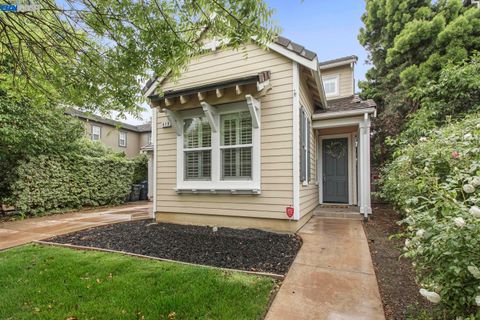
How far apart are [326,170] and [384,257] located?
16.5ft

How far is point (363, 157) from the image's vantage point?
676 cm

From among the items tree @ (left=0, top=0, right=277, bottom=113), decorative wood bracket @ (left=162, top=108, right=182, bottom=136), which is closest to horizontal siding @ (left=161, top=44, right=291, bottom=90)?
decorative wood bracket @ (left=162, top=108, right=182, bottom=136)

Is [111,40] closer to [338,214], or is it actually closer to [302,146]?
[302,146]

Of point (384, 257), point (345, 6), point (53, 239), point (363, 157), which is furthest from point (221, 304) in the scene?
point (363, 157)

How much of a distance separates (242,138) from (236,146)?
0.74 feet

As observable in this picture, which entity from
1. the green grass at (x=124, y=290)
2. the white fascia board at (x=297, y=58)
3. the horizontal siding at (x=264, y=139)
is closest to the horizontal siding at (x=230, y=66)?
the horizontal siding at (x=264, y=139)

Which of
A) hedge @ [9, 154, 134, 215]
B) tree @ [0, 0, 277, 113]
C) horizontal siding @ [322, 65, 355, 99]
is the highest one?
horizontal siding @ [322, 65, 355, 99]

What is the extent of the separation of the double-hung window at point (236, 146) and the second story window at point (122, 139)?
17.7 m

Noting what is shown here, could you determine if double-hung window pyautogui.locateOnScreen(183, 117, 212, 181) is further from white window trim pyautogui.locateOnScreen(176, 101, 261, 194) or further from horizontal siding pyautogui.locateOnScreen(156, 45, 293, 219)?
horizontal siding pyautogui.locateOnScreen(156, 45, 293, 219)

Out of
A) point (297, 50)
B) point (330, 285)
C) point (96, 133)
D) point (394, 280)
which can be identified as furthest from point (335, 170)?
point (96, 133)

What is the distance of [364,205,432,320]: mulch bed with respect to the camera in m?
2.41

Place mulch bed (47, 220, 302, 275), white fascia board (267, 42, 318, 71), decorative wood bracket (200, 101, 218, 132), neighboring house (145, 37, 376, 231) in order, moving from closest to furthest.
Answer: mulch bed (47, 220, 302, 275)
white fascia board (267, 42, 318, 71)
neighboring house (145, 37, 376, 231)
decorative wood bracket (200, 101, 218, 132)

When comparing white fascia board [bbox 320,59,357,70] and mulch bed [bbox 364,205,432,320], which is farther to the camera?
white fascia board [bbox 320,59,357,70]

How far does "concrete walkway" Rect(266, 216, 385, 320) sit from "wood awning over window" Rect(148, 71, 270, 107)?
3243 millimetres
